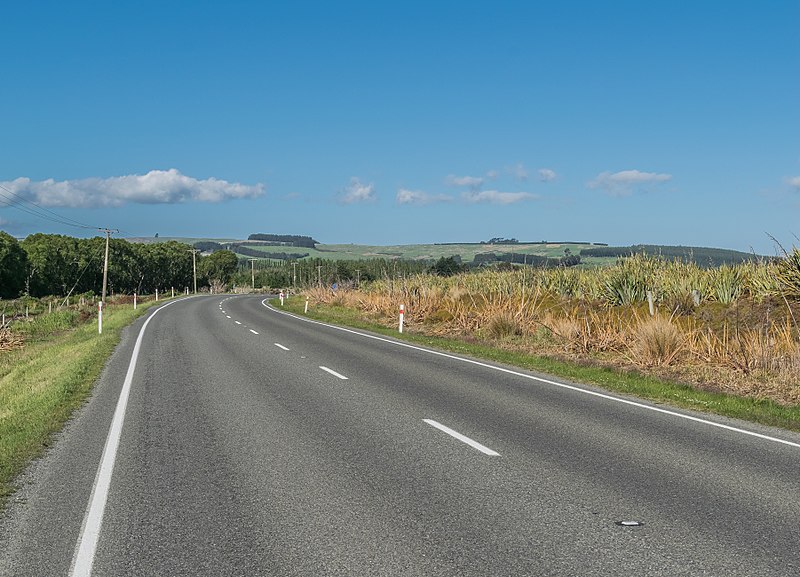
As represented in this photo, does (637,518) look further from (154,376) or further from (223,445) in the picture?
(154,376)

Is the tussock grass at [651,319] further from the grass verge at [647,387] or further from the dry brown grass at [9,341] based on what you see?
the dry brown grass at [9,341]

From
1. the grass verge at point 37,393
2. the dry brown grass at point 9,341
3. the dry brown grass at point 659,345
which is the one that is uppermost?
the dry brown grass at point 659,345

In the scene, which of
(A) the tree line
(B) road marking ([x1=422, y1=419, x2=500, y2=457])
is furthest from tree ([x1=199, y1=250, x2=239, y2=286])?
(B) road marking ([x1=422, y1=419, x2=500, y2=457])

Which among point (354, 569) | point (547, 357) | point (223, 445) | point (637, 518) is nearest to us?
point (354, 569)

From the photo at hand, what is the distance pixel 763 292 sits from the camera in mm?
21016

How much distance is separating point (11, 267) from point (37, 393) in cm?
9218

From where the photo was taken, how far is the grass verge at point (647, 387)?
10617 mm

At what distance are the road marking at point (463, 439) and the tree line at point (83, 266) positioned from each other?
8164cm

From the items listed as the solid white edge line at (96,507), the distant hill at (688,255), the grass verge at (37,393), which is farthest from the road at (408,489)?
the distant hill at (688,255)

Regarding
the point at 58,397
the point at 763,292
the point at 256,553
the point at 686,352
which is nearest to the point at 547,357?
the point at 686,352

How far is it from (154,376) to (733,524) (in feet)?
38.9

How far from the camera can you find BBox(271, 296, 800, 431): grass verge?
418 inches

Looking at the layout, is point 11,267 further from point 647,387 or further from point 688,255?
point 647,387

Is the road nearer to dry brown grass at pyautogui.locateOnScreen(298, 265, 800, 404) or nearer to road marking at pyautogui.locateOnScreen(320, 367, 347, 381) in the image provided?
road marking at pyautogui.locateOnScreen(320, 367, 347, 381)
